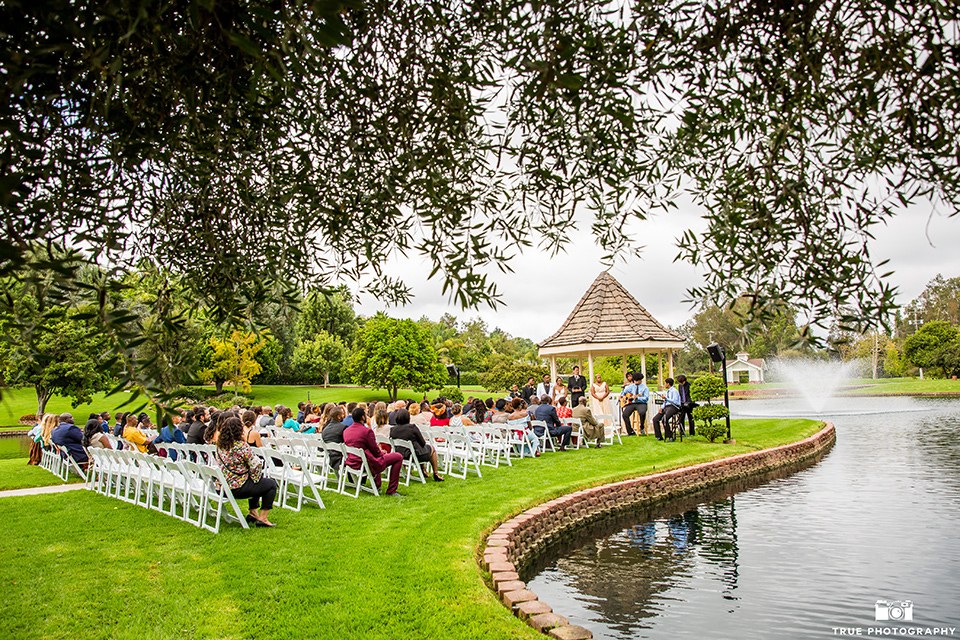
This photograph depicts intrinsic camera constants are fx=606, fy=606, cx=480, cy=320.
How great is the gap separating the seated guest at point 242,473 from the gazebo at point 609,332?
1333cm

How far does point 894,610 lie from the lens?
6.18 metres

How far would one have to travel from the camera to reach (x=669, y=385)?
1712 centimetres

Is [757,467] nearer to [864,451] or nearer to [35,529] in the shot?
[864,451]

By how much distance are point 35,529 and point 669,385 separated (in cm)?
1450

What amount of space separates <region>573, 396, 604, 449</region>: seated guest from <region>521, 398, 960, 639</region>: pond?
358cm

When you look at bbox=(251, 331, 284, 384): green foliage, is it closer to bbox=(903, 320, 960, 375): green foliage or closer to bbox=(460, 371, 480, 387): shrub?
bbox=(460, 371, 480, 387): shrub

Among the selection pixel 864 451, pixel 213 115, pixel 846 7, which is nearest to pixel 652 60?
pixel 846 7

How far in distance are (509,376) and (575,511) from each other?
36.0 meters

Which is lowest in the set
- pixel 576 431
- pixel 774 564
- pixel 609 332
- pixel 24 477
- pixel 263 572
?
pixel 774 564

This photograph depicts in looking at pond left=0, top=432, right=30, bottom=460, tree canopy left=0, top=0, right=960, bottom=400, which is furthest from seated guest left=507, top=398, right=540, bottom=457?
pond left=0, top=432, right=30, bottom=460

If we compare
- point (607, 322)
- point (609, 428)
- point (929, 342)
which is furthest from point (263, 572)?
point (929, 342)

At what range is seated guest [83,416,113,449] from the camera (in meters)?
11.9

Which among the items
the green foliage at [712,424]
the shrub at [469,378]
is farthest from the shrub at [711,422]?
the shrub at [469,378]

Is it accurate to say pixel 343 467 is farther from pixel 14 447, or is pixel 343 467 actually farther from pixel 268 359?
pixel 268 359
